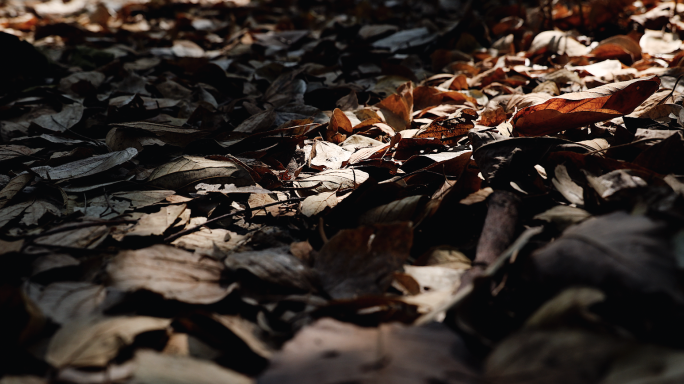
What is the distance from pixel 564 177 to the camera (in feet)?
2.99

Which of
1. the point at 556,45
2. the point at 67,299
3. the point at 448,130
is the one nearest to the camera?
the point at 67,299

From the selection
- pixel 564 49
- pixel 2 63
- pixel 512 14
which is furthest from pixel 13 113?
pixel 512 14

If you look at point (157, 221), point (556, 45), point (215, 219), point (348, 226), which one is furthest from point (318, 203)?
point (556, 45)

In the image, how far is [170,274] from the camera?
777 mm

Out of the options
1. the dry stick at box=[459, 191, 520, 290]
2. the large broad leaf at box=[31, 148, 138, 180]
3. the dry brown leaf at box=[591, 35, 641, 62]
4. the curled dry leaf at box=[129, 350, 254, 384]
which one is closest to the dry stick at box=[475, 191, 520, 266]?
the dry stick at box=[459, 191, 520, 290]

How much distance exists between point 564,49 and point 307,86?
1121 millimetres

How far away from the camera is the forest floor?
22.9 inches

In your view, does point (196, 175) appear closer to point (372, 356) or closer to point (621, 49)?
point (372, 356)

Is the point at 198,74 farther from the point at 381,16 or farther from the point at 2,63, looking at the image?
the point at 381,16

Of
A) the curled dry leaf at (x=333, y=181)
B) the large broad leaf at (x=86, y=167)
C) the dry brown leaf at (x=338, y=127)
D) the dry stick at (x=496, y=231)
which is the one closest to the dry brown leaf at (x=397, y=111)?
the dry brown leaf at (x=338, y=127)

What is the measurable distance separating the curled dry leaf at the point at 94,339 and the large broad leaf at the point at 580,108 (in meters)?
0.93

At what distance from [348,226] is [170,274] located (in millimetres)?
357

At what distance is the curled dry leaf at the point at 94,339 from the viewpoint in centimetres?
60

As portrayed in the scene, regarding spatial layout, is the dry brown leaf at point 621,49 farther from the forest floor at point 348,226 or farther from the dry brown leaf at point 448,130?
the dry brown leaf at point 448,130
